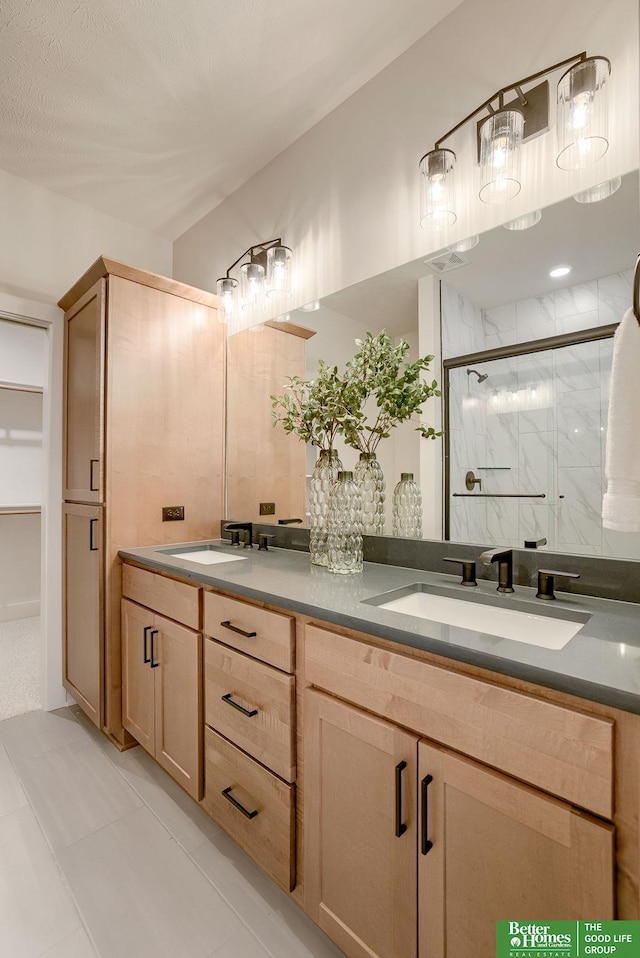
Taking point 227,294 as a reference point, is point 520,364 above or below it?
below

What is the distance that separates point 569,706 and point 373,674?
0.39 metres

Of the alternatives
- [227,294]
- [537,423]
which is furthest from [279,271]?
[537,423]

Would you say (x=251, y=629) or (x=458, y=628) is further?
(x=251, y=629)

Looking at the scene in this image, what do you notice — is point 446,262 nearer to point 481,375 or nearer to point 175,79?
point 481,375

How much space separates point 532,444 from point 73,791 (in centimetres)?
209

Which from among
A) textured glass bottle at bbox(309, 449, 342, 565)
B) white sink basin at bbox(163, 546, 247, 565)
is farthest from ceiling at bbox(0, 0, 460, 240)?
white sink basin at bbox(163, 546, 247, 565)

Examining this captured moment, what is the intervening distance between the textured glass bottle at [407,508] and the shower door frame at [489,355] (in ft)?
0.34

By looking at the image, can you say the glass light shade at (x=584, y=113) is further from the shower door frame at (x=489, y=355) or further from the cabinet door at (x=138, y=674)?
the cabinet door at (x=138, y=674)

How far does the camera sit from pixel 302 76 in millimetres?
1797

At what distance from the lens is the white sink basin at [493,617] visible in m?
1.05

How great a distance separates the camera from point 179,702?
64.2 inches

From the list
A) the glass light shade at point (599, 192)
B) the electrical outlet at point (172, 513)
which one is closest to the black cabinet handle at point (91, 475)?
the electrical outlet at point (172, 513)

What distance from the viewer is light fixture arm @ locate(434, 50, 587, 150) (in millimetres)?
1243

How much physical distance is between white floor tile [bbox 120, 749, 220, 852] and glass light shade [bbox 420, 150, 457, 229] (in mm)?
2212
